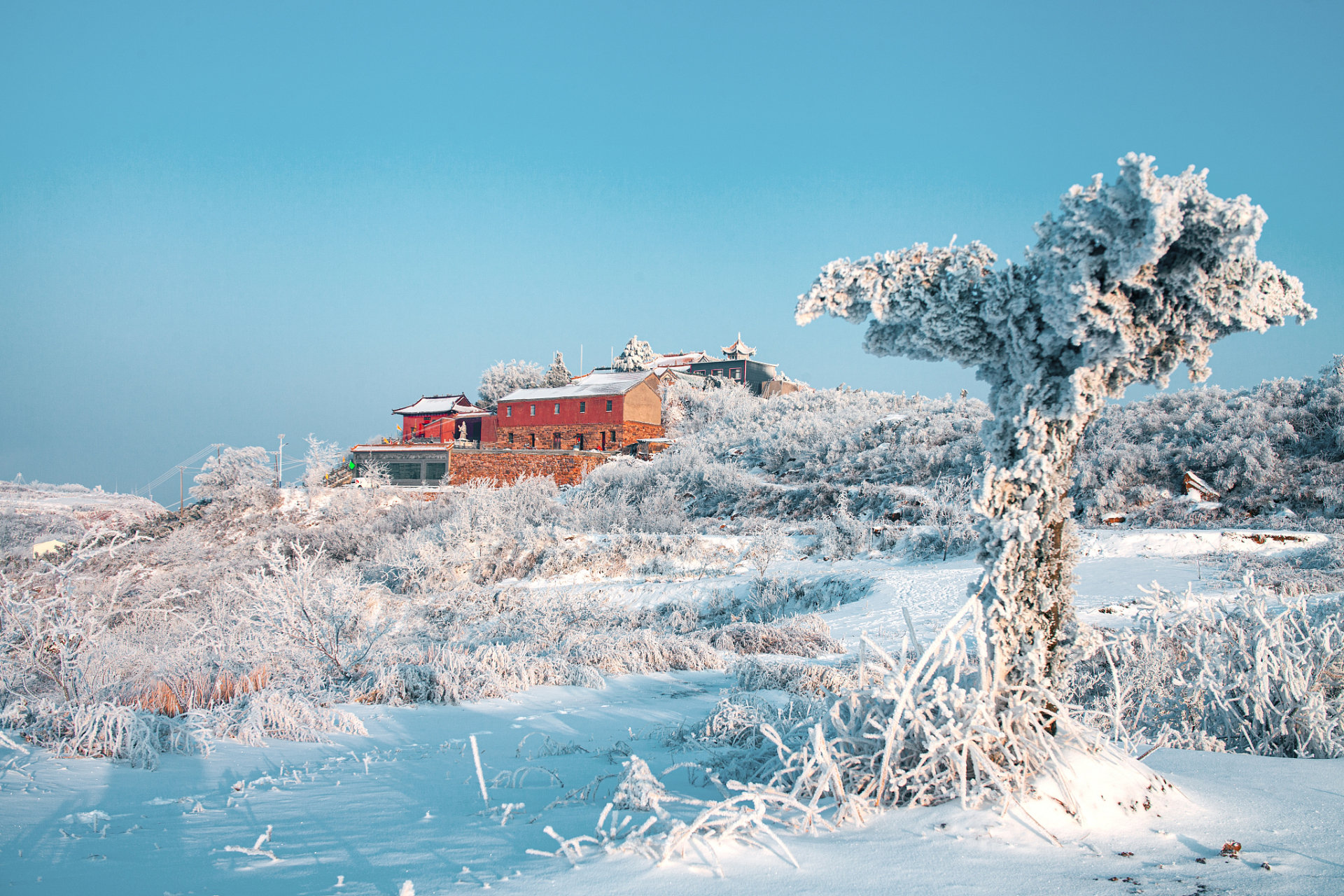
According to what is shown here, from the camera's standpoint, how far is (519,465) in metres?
33.2

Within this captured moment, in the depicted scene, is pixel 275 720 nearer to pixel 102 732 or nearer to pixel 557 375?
pixel 102 732

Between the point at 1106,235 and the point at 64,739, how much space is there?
17.4ft

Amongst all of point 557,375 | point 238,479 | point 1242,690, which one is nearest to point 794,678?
point 1242,690

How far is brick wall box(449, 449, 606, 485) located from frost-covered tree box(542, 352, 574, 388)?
85.5ft

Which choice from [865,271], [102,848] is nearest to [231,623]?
[102,848]

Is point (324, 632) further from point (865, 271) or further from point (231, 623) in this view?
point (865, 271)

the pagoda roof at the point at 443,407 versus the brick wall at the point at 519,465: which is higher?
the pagoda roof at the point at 443,407

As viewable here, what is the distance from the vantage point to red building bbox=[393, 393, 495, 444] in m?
45.9

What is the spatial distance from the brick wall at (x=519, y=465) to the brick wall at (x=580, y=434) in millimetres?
4103

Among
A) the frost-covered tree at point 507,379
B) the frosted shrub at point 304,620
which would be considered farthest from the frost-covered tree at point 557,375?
the frosted shrub at point 304,620

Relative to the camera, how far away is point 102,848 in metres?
2.52

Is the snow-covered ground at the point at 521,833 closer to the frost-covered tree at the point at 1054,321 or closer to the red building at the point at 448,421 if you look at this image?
the frost-covered tree at the point at 1054,321

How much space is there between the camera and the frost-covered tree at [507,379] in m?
62.1

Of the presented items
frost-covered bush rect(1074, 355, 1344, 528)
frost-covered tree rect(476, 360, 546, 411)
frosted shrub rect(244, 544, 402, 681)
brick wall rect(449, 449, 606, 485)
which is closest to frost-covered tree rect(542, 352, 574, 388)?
frost-covered tree rect(476, 360, 546, 411)
